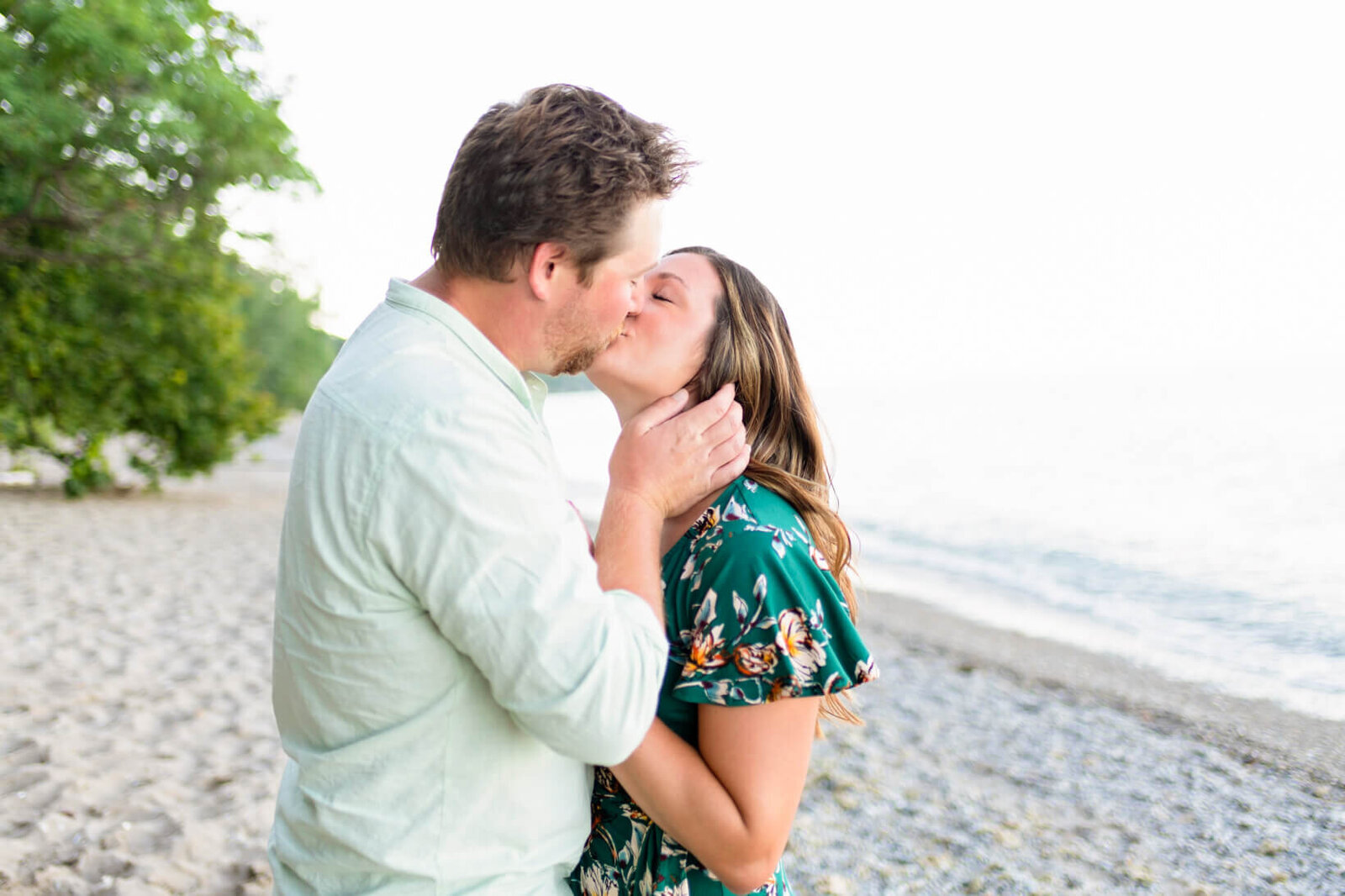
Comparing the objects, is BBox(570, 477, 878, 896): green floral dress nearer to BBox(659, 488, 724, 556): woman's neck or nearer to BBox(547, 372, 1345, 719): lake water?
BBox(659, 488, 724, 556): woman's neck

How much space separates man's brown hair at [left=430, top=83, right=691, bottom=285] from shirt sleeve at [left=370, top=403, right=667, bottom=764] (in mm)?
408

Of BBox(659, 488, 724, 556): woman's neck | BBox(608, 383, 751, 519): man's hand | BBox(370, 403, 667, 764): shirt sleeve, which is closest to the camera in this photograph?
BBox(370, 403, 667, 764): shirt sleeve

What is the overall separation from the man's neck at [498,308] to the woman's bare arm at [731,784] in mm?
726

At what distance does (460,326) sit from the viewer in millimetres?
1481

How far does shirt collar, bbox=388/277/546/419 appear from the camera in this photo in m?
1.48

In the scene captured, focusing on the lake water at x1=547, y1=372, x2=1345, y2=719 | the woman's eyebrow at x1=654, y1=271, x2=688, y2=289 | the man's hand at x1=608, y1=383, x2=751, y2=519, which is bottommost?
the lake water at x1=547, y1=372, x2=1345, y2=719

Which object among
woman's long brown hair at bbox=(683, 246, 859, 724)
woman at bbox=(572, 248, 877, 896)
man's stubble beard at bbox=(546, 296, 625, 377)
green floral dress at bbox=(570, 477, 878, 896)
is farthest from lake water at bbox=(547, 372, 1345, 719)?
man's stubble beard at bbox=(546, 296, 625, 377)

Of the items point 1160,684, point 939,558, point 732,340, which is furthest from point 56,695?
point 939,558

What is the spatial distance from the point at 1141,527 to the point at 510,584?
21.2 metres

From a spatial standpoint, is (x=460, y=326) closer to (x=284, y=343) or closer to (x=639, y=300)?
(x=639, y=300)

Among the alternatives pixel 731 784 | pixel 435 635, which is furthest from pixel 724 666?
pixel 435 635

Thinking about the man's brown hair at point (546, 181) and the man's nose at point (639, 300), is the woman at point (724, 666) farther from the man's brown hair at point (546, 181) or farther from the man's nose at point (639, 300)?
the man's brown hair at point (546, 181)

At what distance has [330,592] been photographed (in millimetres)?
1329

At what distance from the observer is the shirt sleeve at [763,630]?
1630 millimetres
